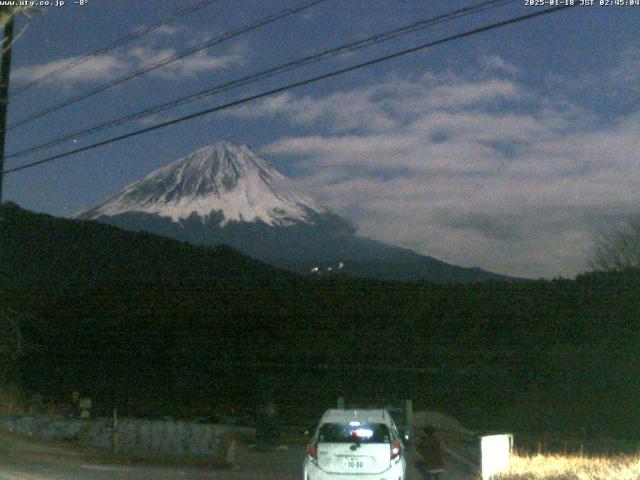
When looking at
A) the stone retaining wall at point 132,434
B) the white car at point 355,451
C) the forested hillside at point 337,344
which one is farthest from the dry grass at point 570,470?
the forested hillside at point 337,344

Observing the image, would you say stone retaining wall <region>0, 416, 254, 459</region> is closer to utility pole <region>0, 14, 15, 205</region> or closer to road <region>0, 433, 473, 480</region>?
road <region>0, 433, 473, 480</region>

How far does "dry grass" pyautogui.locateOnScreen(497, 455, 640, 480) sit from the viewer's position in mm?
11891

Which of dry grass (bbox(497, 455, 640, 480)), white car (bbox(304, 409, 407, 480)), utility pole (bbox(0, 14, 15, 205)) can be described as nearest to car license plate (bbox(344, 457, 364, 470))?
white car (bbox(304, 409, 407, 480))

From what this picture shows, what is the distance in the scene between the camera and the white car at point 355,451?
41.4ft

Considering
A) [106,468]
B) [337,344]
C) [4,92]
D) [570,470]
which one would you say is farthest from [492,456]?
[337,344]

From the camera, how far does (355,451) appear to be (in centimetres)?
1262

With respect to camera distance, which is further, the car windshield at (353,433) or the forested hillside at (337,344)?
the forested hillside at (337,344)

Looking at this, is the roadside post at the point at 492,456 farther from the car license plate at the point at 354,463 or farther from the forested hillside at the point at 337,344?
the forested hillside at the point at 337,344

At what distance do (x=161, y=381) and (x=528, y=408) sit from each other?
1719cm

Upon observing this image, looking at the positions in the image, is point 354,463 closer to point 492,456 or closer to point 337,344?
point 492,456

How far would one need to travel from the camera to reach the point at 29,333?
135ft

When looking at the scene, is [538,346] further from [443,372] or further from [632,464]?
[632,464]

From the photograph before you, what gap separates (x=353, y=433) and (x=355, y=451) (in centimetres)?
33

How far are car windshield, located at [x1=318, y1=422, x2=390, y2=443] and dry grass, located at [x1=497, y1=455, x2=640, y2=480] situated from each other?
7.61 ft
